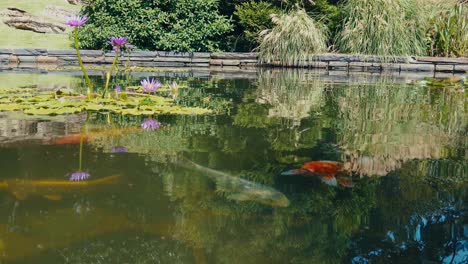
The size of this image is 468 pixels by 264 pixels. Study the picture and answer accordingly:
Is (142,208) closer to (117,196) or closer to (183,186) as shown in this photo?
(117,196)

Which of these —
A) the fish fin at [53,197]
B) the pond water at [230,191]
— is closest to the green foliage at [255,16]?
the pond water at [230,191]

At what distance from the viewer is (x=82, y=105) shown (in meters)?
3.95

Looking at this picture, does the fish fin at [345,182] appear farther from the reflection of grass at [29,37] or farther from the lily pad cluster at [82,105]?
the reflection of grass at [29,37]

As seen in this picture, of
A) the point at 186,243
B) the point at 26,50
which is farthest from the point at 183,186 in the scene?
the point at 26,50

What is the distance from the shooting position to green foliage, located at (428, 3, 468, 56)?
10250 millimetres

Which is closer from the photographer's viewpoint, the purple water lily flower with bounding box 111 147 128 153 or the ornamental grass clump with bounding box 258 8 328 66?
the purple water lily flower with bounding box 111 147 128 153

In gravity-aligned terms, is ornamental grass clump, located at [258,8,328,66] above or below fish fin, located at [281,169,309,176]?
above

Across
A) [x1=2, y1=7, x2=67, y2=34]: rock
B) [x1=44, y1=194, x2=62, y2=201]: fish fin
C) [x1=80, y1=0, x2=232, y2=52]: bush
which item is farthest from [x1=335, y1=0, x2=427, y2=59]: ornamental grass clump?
[x1=44, y1=194, x2=62, y2=201]: fish fin

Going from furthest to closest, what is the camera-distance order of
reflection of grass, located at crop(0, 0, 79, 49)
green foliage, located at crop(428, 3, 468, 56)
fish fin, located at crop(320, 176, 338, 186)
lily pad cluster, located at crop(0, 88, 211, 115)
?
reflection of grass, located at crop(0, 0, 79, 49), green foliage, located at crop(428, 3, 468, 56), lily pad cluster, located at crop(0, 88, 211, 115), fish fin, located at crop(320, 176, 338, 186)

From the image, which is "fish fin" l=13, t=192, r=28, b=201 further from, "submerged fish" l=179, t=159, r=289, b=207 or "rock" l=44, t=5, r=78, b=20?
"rock" l=44, t=5, r=78, b=20

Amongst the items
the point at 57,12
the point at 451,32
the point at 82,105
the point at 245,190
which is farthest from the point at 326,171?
the point at 57,12

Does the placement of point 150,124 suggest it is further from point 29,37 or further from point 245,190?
point 29,37

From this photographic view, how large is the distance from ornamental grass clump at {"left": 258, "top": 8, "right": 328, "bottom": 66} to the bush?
97 centimetres

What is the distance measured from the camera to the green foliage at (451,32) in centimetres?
1025
